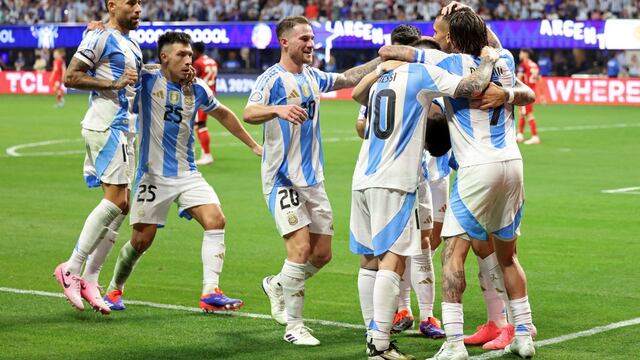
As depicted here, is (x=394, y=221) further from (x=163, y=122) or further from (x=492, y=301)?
(x=163, y=122)

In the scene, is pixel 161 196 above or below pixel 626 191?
above

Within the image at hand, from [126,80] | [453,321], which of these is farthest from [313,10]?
[453,321]

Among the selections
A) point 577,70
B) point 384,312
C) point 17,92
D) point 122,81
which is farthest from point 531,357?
point 17,92

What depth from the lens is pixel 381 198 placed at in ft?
25.0

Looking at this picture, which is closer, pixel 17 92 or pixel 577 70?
pixel 577 70

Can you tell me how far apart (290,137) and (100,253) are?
2.07 m

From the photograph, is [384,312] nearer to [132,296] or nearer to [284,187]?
[284,187]

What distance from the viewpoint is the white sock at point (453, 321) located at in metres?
7.53

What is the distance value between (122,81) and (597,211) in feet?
26.9

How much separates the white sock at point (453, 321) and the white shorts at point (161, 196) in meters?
2.53

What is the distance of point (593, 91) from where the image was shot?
38.8 meters

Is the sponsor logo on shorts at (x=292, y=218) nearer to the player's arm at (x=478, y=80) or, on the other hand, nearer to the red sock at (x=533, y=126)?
the player's arm at (x=478, y=80)

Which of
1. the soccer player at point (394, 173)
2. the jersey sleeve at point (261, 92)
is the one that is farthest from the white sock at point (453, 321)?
the jersey sleeve at point (261, 92)

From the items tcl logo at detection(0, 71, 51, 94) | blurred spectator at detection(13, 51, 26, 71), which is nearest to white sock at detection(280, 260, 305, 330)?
tcl logo at detection(0, 71, 51, 94)
